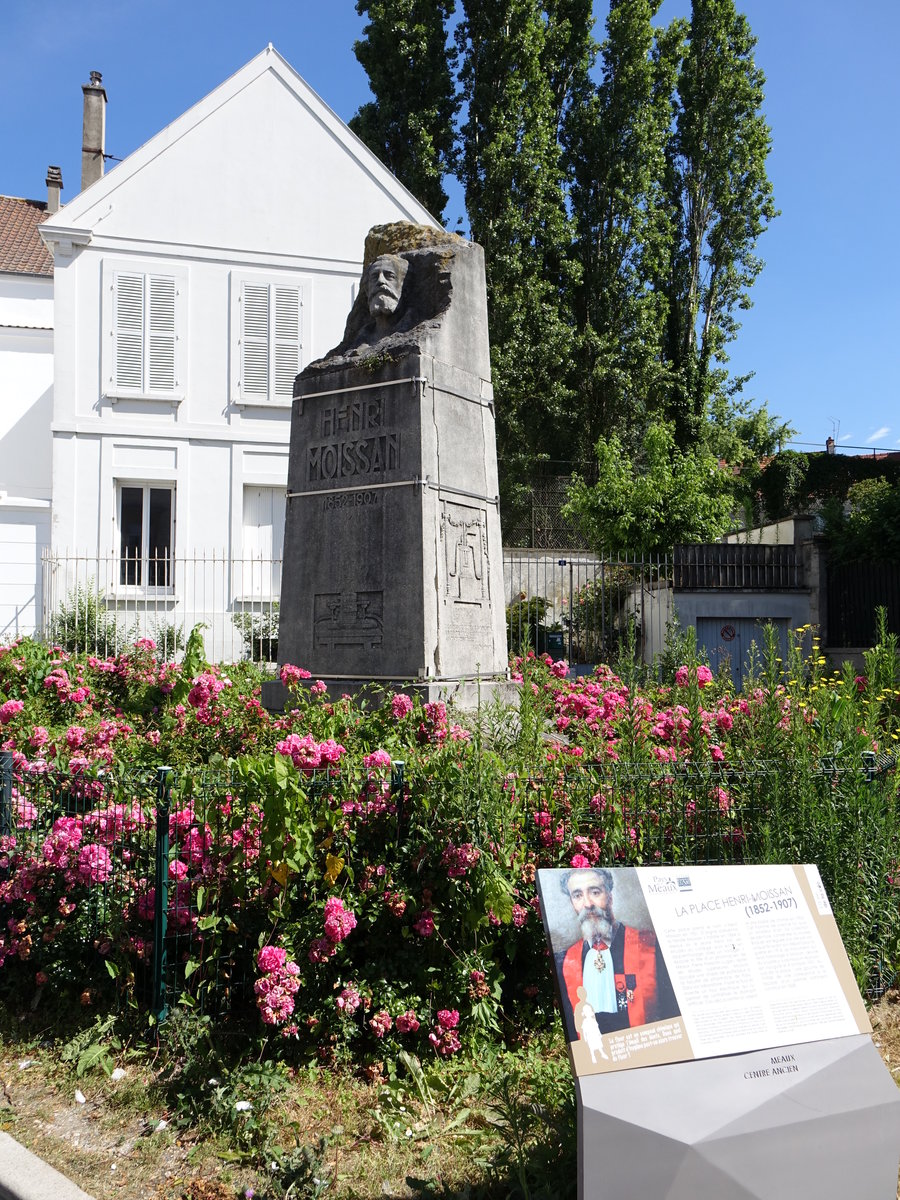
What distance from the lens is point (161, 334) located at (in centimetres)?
1880

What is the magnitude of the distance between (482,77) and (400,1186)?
84.1ft

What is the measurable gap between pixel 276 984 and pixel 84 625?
14.0m

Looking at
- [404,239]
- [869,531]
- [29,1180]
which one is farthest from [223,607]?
[29,1180]

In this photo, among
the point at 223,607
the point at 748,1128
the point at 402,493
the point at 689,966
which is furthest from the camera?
the point at 223,607

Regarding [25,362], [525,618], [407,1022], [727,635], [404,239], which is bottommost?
[407,1022]

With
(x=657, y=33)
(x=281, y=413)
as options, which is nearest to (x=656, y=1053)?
(x=281, y=413)

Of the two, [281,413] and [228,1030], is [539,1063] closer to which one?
[228,1030]

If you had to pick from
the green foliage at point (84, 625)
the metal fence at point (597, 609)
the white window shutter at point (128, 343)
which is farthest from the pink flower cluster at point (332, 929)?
the white window shutter at point (128, 343)

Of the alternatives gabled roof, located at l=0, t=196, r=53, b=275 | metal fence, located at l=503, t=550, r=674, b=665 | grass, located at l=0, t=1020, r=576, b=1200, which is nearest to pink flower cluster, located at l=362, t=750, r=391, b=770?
grass, located at l=0, t=1020, r=576, b=1200

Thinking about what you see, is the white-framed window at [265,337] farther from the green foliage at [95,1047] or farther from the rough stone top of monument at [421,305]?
the green foliage at [95,1047]

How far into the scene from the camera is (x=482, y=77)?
24.6m

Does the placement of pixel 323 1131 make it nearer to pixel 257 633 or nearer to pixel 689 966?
pixel 689 966

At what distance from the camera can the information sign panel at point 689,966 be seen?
2.70 m

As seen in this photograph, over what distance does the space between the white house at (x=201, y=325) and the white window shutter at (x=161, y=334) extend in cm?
3
